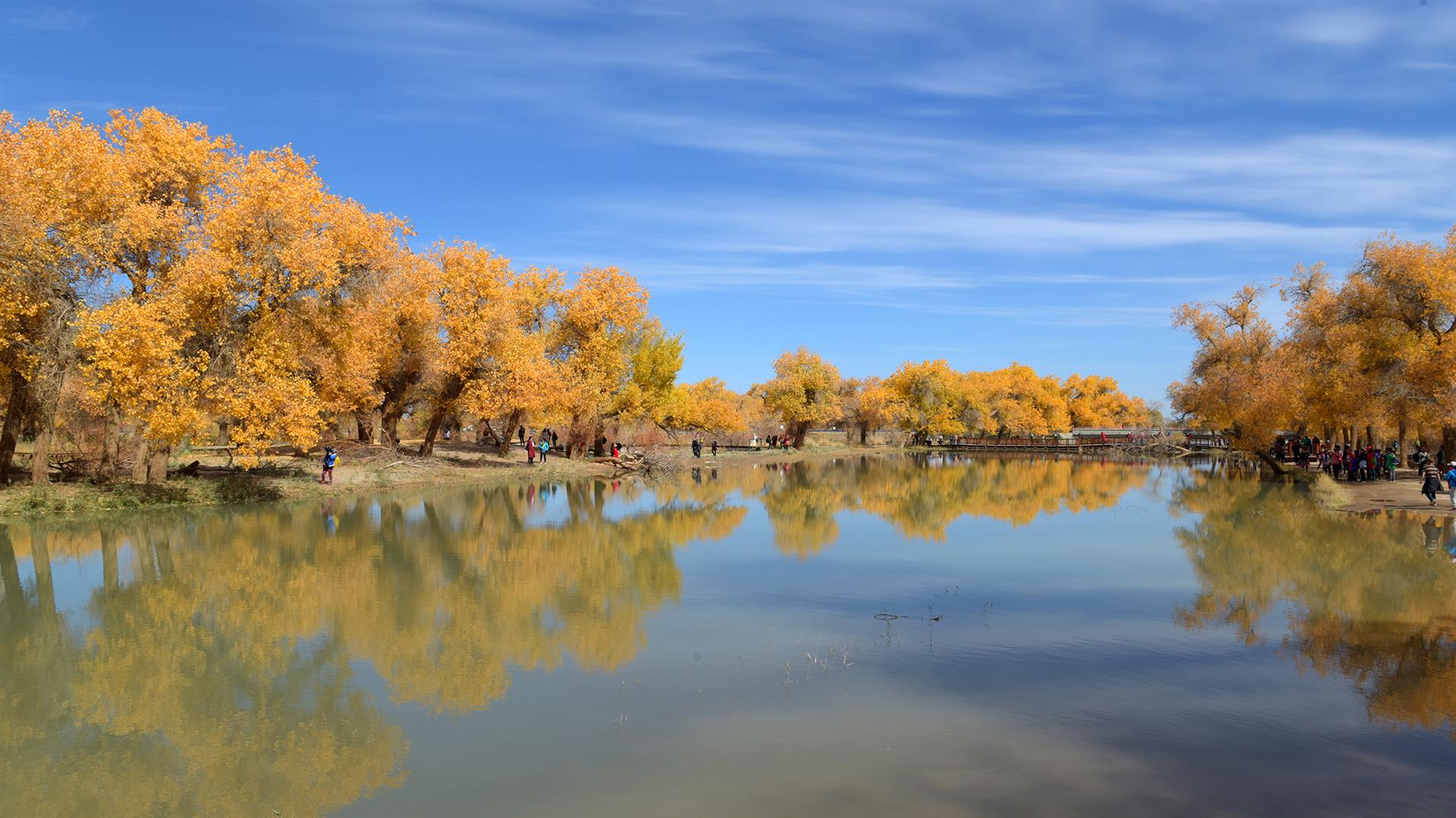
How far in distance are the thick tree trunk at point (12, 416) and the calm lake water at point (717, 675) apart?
4.92 m

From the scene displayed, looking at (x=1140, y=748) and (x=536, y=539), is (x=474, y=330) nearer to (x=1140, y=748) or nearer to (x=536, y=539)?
(x=536, y=539)

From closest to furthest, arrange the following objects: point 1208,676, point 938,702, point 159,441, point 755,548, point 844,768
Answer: point 844,768 < point 938,702 < point 1208,676 < point 755,548 < point 159,441

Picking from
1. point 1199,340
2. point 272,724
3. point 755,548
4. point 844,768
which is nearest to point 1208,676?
point 844,768

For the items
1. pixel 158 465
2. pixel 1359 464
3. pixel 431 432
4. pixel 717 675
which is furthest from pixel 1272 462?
pixel 158 465

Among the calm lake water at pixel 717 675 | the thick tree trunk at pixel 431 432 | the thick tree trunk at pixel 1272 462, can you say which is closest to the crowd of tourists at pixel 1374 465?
the thick tree trunk at pixel 1272 462

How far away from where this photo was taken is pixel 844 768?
7277mm

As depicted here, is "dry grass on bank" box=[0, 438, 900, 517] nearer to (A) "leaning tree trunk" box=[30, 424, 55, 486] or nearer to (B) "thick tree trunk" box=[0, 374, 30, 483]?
(A) "leaning tree trunk" box=[30, 424, 55, 486]

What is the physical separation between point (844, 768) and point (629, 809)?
1.79 m

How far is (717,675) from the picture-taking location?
9.88 metres

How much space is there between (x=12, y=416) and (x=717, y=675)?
76.6ft

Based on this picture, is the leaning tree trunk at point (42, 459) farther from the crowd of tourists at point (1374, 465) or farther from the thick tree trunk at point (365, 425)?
the crowd of tourists at point (1374, 465)

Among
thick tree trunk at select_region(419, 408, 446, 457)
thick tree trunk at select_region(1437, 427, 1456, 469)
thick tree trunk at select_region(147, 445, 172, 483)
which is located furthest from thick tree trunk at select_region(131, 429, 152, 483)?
thick tree trunk at select_region(1437, 427, 1456, 469)

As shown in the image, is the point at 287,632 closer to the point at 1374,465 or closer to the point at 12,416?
the point at 12,416

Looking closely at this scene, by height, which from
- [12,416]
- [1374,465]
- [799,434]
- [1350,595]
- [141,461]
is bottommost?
[1350,595]
